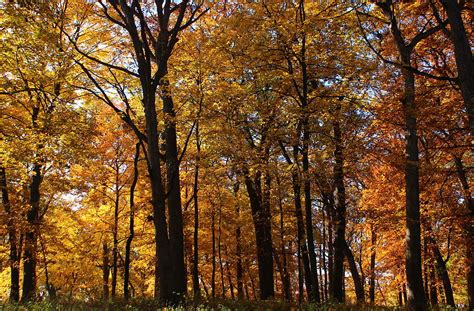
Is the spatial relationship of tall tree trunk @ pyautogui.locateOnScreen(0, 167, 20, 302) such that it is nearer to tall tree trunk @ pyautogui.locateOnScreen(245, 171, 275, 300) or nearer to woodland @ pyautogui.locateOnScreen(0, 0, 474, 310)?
woodland @ pyautogui.locateOnScreen(0, 0, 474, 310)

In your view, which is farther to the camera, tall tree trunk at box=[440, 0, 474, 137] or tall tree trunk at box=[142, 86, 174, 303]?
tall tree trunk at box=[142, 86, 174, 303]

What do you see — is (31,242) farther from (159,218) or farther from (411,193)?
(411,193)

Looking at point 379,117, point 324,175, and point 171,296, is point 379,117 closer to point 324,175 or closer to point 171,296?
point 324,175

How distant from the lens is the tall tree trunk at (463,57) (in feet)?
21.7

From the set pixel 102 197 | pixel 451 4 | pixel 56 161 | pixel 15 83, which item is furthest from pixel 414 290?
pixel 102 197

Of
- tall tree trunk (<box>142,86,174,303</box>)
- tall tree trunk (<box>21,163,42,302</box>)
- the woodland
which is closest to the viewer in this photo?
tall tree trunk (<box>142,86,174,303</box>)

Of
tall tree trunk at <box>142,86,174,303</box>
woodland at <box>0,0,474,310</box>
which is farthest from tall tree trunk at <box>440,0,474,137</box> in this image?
tall tree trunk at <box>142,86,174,303</box>

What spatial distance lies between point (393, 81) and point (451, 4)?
19.5 feet

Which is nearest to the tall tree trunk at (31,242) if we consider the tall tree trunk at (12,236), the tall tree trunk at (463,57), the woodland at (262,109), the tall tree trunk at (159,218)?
the woodland at (262,109)

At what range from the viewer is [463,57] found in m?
6.78

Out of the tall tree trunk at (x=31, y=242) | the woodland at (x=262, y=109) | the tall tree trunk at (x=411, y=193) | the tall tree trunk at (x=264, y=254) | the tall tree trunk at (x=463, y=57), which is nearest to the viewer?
the tall tree trunk at (x=463, y=57)

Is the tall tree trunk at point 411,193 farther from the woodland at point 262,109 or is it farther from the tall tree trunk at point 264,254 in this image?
the tall tree trunk at point 264,254

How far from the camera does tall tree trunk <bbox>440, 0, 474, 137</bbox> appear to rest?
663 cm

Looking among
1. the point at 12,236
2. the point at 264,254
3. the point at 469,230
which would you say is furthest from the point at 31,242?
the point at 469,230
